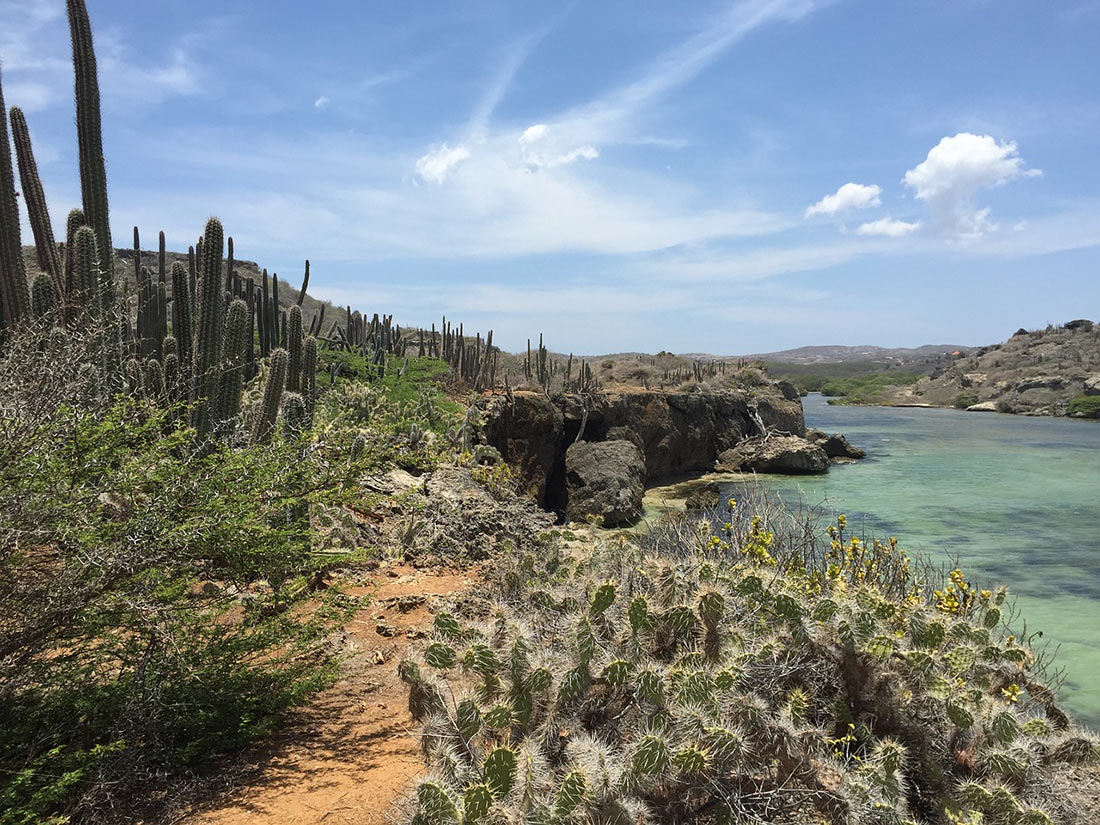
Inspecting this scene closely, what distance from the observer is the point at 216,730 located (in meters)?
3.80

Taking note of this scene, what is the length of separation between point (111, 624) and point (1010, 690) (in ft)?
15.5

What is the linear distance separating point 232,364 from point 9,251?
265cm

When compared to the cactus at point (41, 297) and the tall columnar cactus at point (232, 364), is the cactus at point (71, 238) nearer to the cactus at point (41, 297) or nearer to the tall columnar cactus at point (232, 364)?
the cactus at point (41, 297)

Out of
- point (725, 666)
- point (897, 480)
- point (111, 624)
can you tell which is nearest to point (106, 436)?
point (111, 624)

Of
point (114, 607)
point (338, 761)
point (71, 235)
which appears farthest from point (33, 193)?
point (338, 761)

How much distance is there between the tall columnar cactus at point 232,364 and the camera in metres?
7.77

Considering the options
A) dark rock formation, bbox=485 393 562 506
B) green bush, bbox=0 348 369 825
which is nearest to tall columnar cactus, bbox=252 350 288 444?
green bush, bbox=0 348 369 825

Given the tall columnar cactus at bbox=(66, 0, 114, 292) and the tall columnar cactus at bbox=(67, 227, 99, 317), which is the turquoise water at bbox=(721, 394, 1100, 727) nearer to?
the tall columnar cactus at bbox=(67, 227, 99, 317)

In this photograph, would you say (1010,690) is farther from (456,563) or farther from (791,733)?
(456,563)

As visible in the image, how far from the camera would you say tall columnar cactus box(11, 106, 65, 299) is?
858cm

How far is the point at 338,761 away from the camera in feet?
Answer: 12.3

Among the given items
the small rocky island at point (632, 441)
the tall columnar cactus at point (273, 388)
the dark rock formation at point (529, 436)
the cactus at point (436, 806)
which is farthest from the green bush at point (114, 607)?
the dark rock formation at point (529, 436)

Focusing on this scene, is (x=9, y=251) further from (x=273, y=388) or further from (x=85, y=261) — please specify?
(x=273, y=388)

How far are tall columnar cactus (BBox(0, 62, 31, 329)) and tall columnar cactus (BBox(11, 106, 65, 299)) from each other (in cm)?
51
